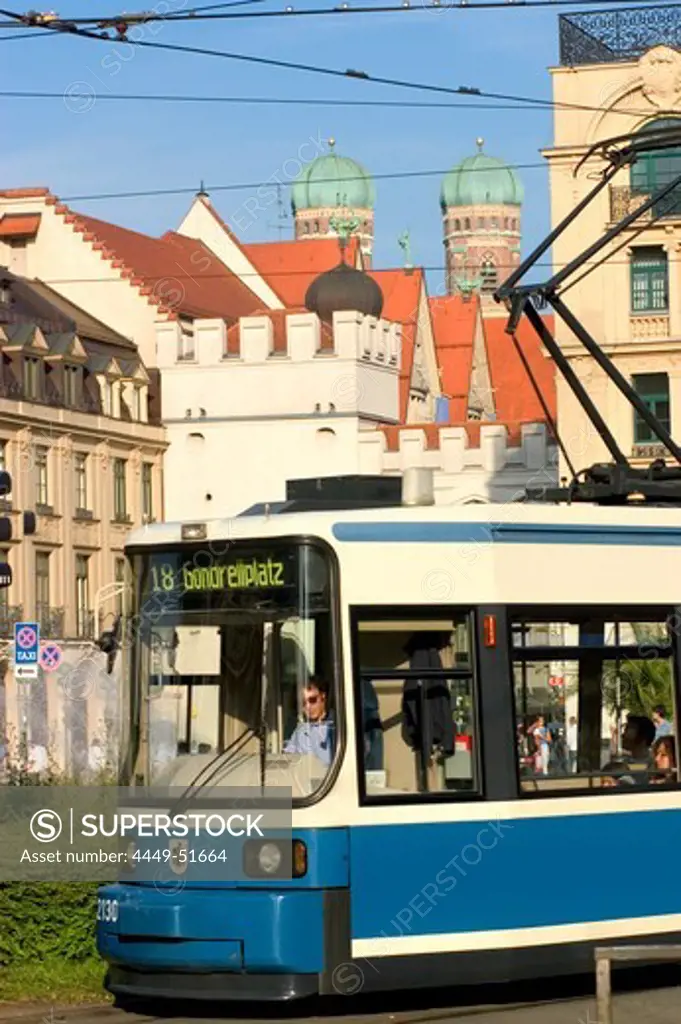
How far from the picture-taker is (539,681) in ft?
46.2

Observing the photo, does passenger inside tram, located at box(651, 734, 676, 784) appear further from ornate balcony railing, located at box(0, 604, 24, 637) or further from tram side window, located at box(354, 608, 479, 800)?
ornate balcony railing, located at box(0, 604, 24, 637)

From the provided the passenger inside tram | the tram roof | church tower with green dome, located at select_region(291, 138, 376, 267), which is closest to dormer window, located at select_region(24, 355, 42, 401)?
the tram roof

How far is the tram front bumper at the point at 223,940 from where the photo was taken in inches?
513

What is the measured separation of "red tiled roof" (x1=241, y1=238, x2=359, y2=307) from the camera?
314 feet

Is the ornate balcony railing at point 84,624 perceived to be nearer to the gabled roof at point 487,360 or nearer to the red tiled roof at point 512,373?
the gabled roof at point 487,360

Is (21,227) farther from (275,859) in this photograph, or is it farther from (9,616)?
(275,859)

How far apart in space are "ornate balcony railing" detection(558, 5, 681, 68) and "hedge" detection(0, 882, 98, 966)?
148ft

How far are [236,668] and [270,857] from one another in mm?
1019

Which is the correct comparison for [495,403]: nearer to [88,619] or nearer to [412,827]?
[88,619]

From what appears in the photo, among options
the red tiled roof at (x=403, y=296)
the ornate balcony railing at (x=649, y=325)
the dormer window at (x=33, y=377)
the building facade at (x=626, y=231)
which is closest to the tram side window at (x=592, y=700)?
the building facade at (x=626, y=231)

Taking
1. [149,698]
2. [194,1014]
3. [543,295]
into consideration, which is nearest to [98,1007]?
[194,1014]

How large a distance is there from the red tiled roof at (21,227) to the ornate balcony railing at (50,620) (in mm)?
16315

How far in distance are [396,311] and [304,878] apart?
286 ft

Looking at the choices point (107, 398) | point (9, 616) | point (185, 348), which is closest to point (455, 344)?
point (185, 348)
